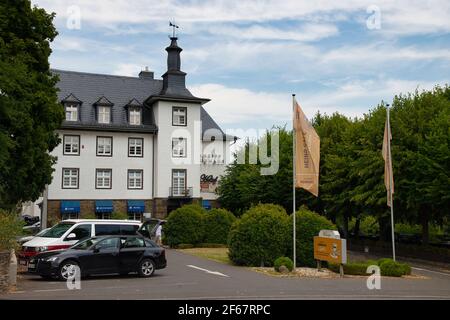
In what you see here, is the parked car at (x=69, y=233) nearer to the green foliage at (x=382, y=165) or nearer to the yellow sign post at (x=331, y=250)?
the yellow sign post at (x=331, y=250)

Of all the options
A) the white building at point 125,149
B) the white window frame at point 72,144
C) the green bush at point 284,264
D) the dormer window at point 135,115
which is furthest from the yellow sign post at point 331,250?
the dormer window at point 135,115

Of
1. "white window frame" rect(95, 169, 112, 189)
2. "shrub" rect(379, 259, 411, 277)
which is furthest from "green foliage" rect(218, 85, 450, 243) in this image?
"white window frame" rect(95, 169, 112, 189)

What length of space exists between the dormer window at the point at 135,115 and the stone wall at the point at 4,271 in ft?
116

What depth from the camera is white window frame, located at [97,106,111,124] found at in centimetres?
Result: 4959

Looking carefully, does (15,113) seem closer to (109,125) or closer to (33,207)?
(109,125)

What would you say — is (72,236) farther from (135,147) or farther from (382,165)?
(135,147)

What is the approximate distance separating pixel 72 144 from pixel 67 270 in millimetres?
32208

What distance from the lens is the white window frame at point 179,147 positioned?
50344mm

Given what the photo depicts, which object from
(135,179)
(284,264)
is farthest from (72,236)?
(135,179)

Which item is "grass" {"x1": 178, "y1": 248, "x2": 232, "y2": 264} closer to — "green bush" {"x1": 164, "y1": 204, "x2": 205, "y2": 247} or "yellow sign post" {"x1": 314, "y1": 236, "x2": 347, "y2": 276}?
"green bush" {"x1": 164, "y1": 204, "x2": 205, "y2": 247}

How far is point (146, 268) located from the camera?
19.0 metres

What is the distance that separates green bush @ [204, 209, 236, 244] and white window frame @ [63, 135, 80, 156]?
57.8 ft

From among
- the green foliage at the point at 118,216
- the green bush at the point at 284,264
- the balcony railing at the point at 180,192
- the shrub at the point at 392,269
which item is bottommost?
the shrub at the point at 392,269

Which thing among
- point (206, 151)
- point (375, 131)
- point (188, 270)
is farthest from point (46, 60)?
point (206, 151)
